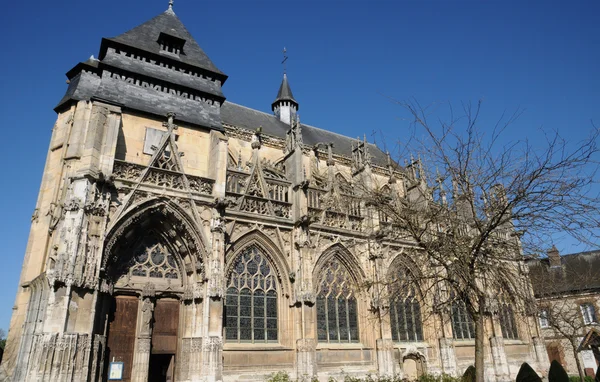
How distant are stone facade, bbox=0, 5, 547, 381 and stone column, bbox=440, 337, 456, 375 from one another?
4 centimetres

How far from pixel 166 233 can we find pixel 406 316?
9871 millimetres

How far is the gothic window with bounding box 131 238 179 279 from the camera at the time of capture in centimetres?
1145

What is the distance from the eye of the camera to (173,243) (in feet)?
39.2

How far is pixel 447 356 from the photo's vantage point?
54.6 ft

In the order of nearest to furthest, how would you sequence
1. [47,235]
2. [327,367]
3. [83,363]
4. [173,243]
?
[83,363]
[47,235]
[173,243]
[327,367]

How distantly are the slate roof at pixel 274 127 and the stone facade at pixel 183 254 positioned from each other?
3.00m

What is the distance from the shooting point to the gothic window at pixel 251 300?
12617mm

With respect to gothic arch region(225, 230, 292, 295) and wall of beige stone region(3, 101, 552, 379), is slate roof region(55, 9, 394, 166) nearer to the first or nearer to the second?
wall of beige stone region(3, 101, 552, 379)

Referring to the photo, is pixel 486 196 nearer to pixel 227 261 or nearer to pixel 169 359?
pixel 227 261

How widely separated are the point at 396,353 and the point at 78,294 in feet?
35.6

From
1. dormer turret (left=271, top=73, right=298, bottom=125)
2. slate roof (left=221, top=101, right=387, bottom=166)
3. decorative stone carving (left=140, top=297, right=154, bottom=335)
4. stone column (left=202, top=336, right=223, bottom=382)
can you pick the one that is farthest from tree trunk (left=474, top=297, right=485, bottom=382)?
dormer turret (left=271, top=73, right=298, bottom=125)

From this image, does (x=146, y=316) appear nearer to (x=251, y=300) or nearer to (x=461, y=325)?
(x=251, y=300)

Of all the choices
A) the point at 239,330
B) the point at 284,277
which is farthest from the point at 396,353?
the point at 239,330

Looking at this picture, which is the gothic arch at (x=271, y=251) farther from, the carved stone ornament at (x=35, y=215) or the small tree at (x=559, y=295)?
the small tree at (x=559, y=295)
